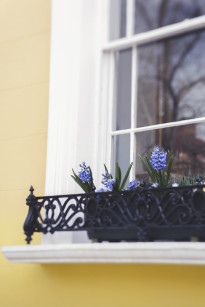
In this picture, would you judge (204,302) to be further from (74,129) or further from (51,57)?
(51,57)

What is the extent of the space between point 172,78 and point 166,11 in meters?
0.79

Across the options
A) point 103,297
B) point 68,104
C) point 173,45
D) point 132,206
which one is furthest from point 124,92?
point 173,45

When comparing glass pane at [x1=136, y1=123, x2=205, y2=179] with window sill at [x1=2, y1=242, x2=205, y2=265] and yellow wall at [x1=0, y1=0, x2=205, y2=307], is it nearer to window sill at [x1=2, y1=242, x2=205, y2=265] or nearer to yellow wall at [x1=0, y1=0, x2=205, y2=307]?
yellow wall at [x1=0, y1=0, x2=205, y2=307]

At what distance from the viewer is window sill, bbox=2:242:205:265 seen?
1.85m

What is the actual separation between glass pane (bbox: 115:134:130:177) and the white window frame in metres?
0.05

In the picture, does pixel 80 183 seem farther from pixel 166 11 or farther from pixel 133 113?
pixel 166 11

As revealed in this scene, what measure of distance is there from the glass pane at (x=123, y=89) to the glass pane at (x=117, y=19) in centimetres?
13

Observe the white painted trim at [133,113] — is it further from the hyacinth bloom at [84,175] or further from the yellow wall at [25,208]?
the yellow wall at [25,208]

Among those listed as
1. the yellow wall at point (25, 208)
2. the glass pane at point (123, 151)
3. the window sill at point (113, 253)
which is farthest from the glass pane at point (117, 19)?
the window sill at point (113, 253)

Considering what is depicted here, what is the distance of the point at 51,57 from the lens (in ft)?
8.57

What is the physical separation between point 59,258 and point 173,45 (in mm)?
3172

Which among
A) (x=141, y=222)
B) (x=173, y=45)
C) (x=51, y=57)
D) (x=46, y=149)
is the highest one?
(x=173, y=45)

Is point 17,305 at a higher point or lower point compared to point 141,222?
lower

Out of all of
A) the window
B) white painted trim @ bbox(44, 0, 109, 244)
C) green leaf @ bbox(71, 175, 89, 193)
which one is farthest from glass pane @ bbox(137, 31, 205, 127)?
green leaf @ bbox(71, 175, 89, 193)
